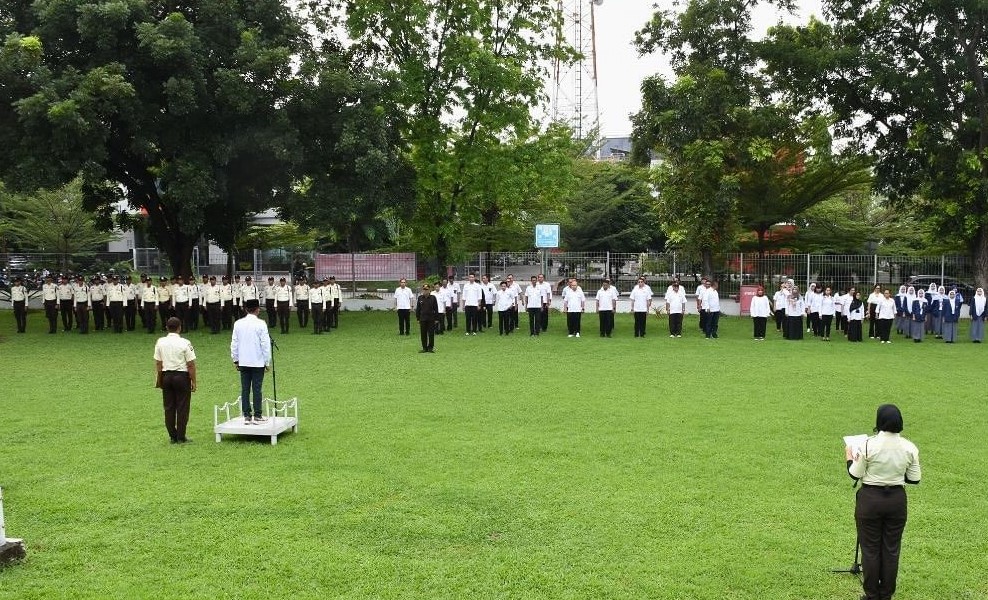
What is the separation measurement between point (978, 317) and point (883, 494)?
62.2ft

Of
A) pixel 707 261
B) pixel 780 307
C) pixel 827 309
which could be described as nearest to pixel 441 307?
pixel 780 307

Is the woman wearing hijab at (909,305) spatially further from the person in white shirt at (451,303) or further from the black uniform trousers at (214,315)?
the black uniform trousers at (214,315)

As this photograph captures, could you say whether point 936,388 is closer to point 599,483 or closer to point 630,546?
point 599,483

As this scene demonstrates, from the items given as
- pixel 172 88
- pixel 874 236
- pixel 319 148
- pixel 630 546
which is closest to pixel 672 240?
pixel 874 236

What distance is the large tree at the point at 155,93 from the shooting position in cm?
2017

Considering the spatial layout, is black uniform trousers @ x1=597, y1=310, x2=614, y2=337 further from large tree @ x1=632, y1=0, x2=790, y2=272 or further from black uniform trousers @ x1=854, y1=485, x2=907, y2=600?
black uniform trousers @ x1=854, y1=485, x2=907, y2=600

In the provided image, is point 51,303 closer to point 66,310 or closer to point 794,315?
point 66,310

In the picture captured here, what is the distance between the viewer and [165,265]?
3509cm

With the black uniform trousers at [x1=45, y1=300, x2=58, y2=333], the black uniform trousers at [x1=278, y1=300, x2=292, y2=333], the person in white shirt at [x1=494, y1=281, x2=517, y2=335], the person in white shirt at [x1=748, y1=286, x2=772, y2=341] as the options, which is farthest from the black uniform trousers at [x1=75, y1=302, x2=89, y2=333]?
the person in white shirt at [x1=748, y1=286, x2=772, y2=341]

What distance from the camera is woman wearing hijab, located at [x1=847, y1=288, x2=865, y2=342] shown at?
69.4 feet

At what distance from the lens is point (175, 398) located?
10008mm

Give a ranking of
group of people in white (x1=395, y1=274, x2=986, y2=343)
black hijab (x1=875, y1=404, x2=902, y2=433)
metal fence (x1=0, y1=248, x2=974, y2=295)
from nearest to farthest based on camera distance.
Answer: black hijab (x1=875, y1=404, x2=902, y2=433), group of people in white (x1=395, y1=274, x2=986, y2=343), metal fence (x1=0, y1=248, x2=974, y2=295)

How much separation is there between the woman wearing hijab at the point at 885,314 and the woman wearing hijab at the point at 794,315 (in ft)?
5.91

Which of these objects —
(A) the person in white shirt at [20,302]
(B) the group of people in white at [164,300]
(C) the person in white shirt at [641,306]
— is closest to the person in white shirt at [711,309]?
(C) the person in white shirt at [641,306]
